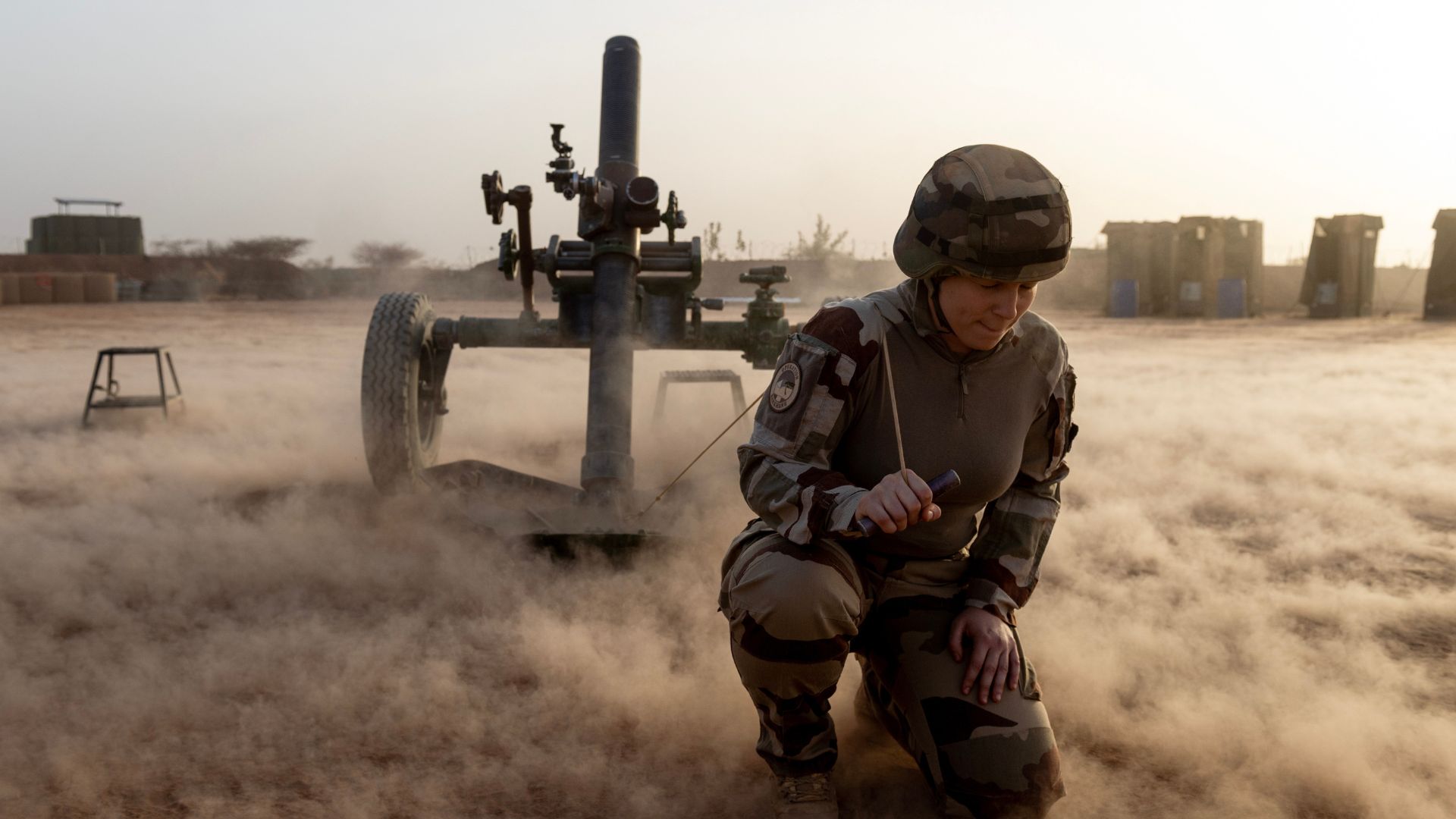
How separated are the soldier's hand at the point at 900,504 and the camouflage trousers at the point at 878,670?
0.29 meters

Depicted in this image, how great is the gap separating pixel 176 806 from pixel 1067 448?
2.13 metres

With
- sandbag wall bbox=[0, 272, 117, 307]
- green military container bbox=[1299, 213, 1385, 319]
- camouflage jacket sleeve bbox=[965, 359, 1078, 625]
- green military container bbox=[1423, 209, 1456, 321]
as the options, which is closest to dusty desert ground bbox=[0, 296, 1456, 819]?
camouflage jacket sleeve bbox=[965, 359, 1078, 625]

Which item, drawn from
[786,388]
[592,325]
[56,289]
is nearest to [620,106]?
[592,325]

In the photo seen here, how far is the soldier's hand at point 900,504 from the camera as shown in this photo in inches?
78.5

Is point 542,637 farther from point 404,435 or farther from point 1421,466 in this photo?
point 1421,466

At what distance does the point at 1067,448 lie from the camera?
263cm

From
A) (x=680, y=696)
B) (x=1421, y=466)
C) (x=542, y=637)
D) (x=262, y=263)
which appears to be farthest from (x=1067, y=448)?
(x=262, y=263)

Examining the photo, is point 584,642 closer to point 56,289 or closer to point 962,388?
point 962,388

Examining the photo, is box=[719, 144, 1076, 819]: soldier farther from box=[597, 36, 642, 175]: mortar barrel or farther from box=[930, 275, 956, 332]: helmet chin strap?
box=[597, 36, 642, 175]: mortar barrel

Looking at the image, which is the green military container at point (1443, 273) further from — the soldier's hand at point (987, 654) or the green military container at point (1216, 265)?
the soldier's hand at point (987, 654)

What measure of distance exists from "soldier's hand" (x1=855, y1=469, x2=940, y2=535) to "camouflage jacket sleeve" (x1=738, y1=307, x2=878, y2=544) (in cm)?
18

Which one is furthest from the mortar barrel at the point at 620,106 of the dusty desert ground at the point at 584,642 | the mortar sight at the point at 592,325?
the dusty desert ground at the point at 584,642

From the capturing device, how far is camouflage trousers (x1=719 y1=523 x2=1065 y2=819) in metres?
2.24

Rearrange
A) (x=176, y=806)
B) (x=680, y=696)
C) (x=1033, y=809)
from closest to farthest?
(x=1033, y=809)
(x=176, y=806)
(x=680, y=696)
